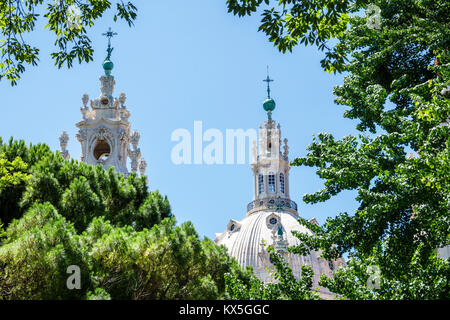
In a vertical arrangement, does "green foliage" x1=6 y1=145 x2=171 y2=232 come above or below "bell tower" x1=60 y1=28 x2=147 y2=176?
below

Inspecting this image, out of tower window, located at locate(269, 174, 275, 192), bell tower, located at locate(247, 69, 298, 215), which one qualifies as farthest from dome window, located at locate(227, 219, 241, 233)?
tower window, located at locate(269, 174, 275, 192)

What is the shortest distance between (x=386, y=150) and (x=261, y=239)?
166ft

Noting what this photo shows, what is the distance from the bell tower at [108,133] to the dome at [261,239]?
69.3 feet

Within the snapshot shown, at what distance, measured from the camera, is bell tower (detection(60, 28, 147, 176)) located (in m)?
45.6

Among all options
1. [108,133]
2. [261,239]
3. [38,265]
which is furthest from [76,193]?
[261,239]

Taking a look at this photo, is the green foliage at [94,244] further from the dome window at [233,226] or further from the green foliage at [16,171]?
the dome window at [233,226]

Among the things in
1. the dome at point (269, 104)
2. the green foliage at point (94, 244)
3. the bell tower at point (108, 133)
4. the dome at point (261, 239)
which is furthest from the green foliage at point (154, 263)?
the dome at point (269, 104)

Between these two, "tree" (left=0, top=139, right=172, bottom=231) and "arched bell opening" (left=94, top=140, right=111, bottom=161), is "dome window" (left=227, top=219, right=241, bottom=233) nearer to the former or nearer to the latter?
"arched bell opening" (left=94, top=140, right=111, bottom=161)

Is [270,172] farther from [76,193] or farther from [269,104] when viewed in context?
[76,193]

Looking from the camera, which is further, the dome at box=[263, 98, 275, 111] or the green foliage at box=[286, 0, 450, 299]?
the dome at box=[263, 98, 275, 111]

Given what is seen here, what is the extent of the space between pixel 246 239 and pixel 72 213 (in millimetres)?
50858

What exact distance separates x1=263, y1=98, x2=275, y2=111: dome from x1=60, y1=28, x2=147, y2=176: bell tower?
33.9 metres
